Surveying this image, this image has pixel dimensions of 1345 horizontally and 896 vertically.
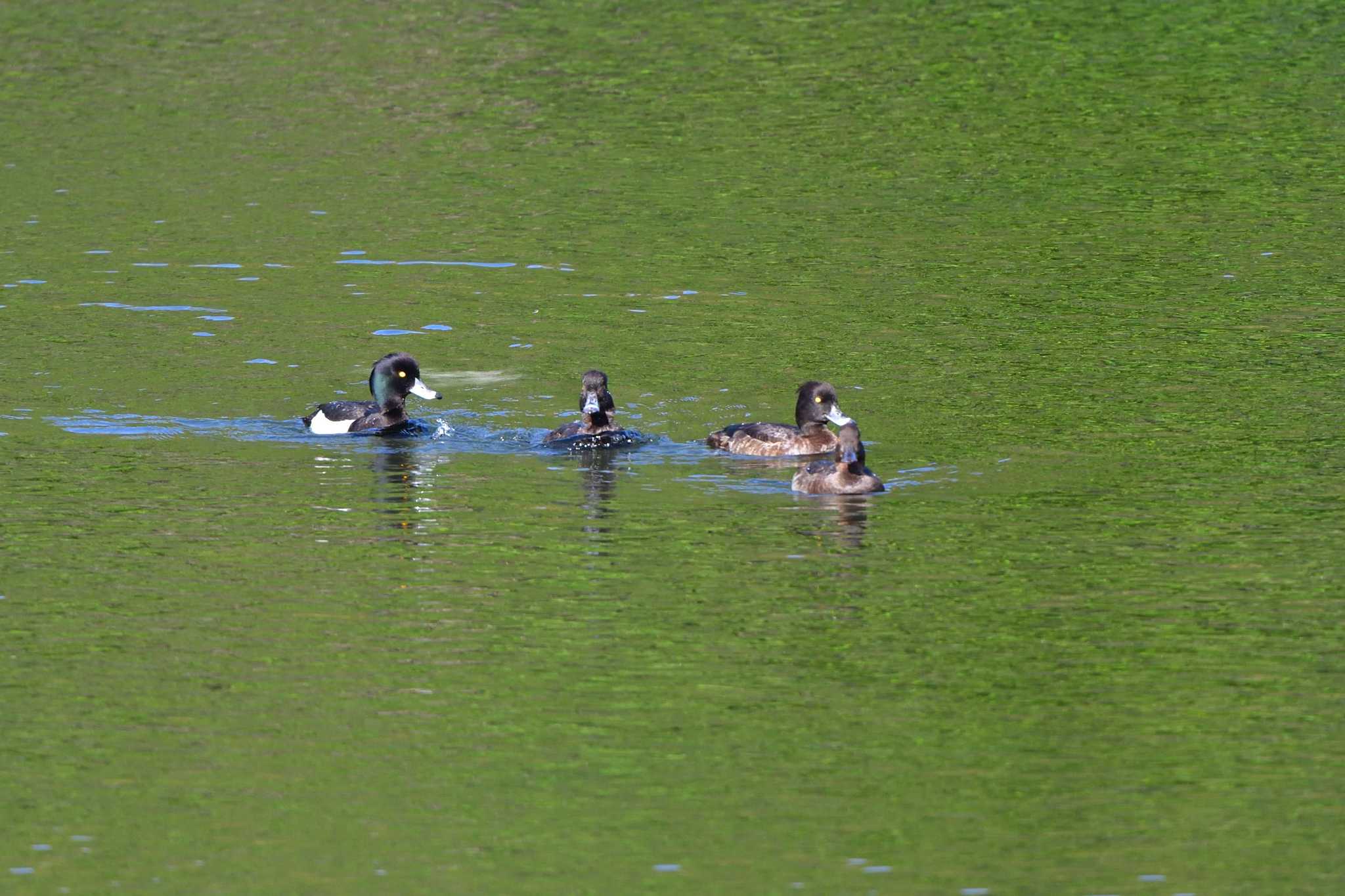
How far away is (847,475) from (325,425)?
5435mm

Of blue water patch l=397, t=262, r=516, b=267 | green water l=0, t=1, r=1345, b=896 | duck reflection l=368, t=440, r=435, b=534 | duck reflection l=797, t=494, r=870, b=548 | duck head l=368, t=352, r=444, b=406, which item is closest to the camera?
green water l=0, t=1, r=1345, b=896

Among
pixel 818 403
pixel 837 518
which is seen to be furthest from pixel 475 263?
pixel 837 518

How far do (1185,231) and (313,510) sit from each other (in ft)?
45.5

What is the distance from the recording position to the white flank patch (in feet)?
66.7

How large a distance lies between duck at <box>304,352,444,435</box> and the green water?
0.40m

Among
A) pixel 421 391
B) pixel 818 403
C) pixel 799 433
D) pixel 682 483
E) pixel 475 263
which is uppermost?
pixel 475 263

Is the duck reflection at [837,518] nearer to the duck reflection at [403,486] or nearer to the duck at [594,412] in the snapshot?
the duck at [594,412]

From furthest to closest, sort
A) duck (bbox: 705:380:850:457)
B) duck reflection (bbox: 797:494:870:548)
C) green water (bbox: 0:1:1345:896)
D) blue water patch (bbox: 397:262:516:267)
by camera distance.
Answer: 1. blue water patch (bbox: 397:262:516:267)
2. duck (bbox: 705:380:850:457)
3. duck reflection (bbox: 797:494:870:548)
4. green water (bbox: 0:1:1345:896)

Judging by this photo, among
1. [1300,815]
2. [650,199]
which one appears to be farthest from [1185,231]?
[1300,815]

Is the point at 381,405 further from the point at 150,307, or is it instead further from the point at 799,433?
the point at 150,307

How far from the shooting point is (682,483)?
59.9ft

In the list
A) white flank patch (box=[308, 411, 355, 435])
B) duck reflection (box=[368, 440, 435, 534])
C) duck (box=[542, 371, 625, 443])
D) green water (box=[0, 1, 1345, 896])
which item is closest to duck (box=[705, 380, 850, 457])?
green water (box=[0, 1, 1345, 896])

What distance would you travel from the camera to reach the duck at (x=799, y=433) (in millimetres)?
19219

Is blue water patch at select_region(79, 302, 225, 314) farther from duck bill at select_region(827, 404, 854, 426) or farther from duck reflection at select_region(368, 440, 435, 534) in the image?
duck bill at select_region(827, 404, 854, 426)
